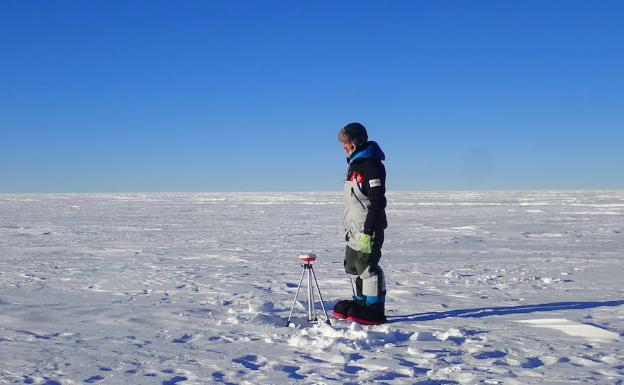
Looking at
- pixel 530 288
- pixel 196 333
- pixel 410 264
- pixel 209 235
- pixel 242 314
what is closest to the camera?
pixel 196 333

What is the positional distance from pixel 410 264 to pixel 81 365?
5.95 meters

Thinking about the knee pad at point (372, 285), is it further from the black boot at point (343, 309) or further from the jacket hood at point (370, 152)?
the jacket hood at point (370, 152)

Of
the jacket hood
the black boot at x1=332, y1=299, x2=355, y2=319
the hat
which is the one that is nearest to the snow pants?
the black boot at x1=332, y1=299, x2=355, y2=319

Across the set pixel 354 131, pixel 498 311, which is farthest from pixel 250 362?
pixel 498 311

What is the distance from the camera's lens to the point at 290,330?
419 centimetres

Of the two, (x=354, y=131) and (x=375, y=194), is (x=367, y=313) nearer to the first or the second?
(x=375, y=194)

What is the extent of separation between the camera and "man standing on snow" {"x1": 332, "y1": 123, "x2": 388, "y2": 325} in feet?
13.9

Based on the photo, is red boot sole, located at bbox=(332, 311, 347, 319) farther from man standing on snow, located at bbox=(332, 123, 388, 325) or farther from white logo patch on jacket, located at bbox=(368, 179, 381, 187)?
white logo patch on jacket, located at bbox=(368, 179, 381, 187)

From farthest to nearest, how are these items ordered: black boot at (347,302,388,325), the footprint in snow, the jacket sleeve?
black boot at (347,302,388,325), the jacket sleeve, the footprint in snow

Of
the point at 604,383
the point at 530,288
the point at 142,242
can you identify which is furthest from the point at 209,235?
the point at 604,383

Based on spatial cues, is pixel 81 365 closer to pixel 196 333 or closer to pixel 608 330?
pixel 196 333

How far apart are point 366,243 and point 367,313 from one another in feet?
1.94

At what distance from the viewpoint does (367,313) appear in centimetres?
433

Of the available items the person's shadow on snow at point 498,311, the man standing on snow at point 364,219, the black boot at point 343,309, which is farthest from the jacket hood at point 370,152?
the person's shadow on snow at point 498,311
